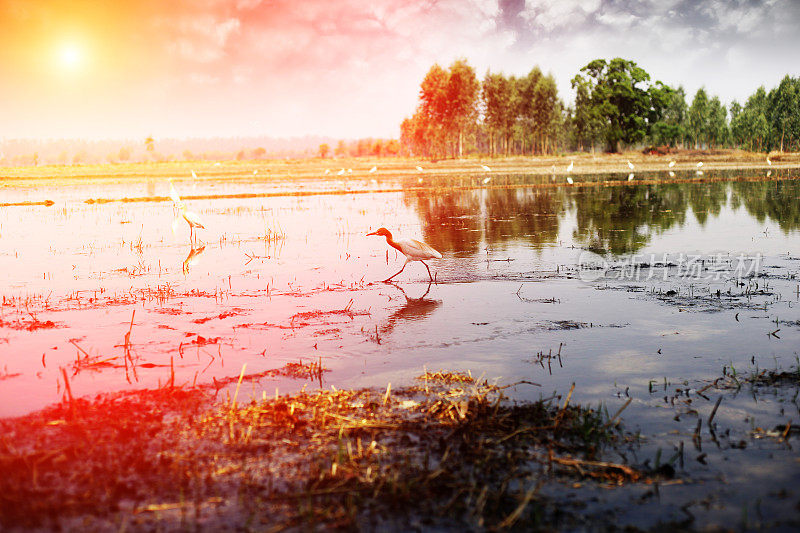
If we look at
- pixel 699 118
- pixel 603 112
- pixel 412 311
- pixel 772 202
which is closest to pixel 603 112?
pixel 603 112

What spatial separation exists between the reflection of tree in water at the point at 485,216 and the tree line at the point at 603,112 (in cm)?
6447

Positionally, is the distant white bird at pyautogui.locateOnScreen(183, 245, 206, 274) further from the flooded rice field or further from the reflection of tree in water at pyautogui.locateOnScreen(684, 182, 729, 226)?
the reflection of tree in water at pyautogui.locateOnScreen(684, 182, 729, 226)


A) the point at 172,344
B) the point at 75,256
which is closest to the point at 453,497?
the point at 172,344

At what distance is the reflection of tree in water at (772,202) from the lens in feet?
66.3

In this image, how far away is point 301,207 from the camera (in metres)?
29.6

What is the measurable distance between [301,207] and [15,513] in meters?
25.9

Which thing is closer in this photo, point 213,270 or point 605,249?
point 213,270

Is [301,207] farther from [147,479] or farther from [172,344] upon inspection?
[147,479]

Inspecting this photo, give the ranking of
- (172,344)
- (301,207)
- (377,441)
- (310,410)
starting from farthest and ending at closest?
(301,207) < (172,344) < (310,410) < (377,441)

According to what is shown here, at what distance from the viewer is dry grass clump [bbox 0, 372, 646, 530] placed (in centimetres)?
424

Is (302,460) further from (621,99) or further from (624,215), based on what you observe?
(621,99)

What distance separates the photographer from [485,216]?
23984mm

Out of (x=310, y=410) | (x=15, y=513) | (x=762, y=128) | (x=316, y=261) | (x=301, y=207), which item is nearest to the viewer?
(x=15, y=513)

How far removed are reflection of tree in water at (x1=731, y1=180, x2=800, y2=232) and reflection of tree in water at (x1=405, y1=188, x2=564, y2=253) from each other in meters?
7.12
